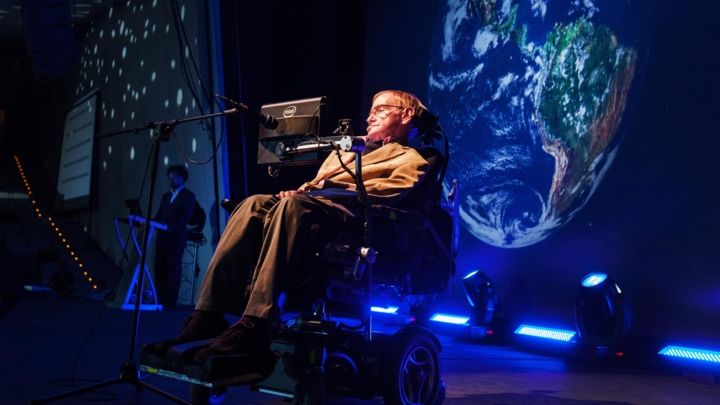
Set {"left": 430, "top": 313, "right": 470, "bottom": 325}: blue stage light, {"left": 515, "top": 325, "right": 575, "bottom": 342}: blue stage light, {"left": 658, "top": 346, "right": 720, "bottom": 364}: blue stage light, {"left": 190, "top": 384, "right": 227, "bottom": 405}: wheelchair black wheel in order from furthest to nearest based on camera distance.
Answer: {"left": 430, "top": 313, "right": 470, "bottom": 325}: blue stage light → {"left": 515, "top": 325, "right": 575, "bottom": 342}: blue stage light → {"left": 658, "top": 346, "right": 720, "bottom": 364}: blue stage light → {"left": 190, "top": 384, "right": 227, "bottom": 405}: wheelchair black wheel

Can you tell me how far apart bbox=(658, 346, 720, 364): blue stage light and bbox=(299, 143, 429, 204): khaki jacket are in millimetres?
1940

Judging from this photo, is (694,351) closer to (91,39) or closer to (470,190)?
(470,190)

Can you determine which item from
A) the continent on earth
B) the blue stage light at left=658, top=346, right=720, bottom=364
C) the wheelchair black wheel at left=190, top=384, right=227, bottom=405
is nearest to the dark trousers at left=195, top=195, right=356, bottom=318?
the wheelchair black wheel at left=190, top=384, right=227, bottom=405

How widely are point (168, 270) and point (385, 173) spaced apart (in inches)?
177

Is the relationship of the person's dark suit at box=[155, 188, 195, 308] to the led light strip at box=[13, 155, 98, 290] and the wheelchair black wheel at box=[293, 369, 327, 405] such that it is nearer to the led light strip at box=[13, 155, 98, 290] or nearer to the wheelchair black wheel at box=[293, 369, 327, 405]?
the led light strip at box=[13, 155, 98, 290]

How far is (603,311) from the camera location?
372 centimetres

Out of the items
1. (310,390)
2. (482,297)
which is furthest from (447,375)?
(482,297)

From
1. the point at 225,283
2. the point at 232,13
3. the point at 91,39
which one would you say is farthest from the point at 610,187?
the point at 91,39

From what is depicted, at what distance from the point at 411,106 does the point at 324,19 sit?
3.87 meters

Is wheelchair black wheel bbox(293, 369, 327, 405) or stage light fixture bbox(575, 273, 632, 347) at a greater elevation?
stage light fixture bbox(575, 273, 632, 347)

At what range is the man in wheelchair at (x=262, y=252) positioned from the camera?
1.94 m

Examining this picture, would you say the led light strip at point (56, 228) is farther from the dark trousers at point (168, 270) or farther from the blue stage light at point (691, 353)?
the blue stage light at point (691, 353)

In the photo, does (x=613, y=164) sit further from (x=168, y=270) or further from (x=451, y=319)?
(x=168, y=270)

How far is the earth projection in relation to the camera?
4.09 meters
